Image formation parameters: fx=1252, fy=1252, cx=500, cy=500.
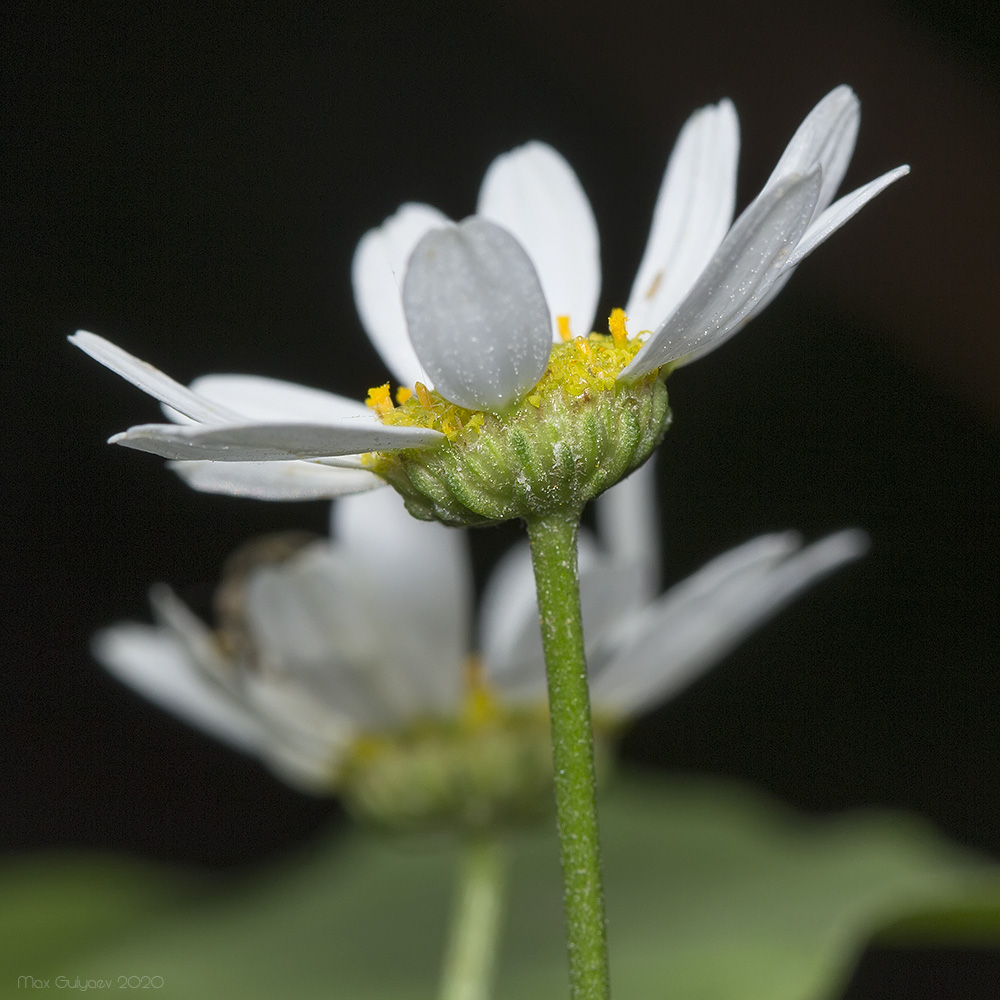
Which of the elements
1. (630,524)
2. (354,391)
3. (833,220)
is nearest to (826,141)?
(833,220)

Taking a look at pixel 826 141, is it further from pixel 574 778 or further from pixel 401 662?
pixel 401 662

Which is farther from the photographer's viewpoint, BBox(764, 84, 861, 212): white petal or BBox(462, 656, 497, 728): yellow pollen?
BBox(462, 656, 497, 728): yellow pollen

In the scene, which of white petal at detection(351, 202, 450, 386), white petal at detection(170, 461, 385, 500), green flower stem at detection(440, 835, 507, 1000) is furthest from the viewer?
green flower stem at detection(440, 835, 507, 1000)

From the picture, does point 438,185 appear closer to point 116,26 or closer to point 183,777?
point 116,26

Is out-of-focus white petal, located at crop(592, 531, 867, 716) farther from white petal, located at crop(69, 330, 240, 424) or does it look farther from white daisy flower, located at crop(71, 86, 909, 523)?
white petal, located at crop(69, 330, 240, 424)

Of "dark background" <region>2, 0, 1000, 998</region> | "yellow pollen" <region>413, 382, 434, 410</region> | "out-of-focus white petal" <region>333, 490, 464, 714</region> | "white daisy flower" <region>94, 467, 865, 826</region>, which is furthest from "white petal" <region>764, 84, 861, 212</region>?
"dark background" <region>2, 0, 1000, 998</region>

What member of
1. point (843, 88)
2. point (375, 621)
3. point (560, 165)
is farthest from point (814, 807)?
point (843, 88)
